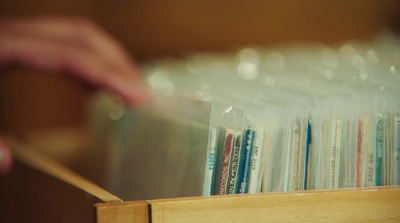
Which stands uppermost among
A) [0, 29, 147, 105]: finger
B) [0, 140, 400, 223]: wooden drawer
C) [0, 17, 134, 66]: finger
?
[0, 17, 134, 66]: finger

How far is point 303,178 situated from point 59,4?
141 centimetres

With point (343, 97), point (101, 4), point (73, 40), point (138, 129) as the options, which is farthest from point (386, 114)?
point (101, 4)

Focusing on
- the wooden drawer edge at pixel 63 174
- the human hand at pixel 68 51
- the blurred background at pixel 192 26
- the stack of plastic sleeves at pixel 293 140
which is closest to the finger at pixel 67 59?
the human hand at pixel 68 51

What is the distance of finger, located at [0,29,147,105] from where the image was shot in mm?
853

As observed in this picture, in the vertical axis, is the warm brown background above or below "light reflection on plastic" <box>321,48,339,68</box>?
above

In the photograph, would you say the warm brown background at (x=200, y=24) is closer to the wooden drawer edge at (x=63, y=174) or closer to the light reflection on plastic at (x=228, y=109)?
the wooden drawer edge at (x=63, y=174)

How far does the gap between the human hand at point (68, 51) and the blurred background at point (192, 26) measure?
581 millimetres

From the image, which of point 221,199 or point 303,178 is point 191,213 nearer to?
point 221,199

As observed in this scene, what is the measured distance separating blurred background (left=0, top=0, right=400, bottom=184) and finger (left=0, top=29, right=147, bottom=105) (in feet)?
2.08

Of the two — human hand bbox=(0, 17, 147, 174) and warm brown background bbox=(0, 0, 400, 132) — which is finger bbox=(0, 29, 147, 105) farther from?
warm brown background bbox=(0, 0, 400, 132)

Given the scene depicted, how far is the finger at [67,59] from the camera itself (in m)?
0.85

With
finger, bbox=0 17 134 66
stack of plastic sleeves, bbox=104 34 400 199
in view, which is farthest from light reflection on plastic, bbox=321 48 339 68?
finger, bbox=0 17 134 66

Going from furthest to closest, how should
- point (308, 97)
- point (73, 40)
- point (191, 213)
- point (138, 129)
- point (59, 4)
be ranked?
point (59, 4)
point (73, 40)
point (138, 129)
point (308, 97)
point (191, 213)

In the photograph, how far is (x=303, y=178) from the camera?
0.43 metres
